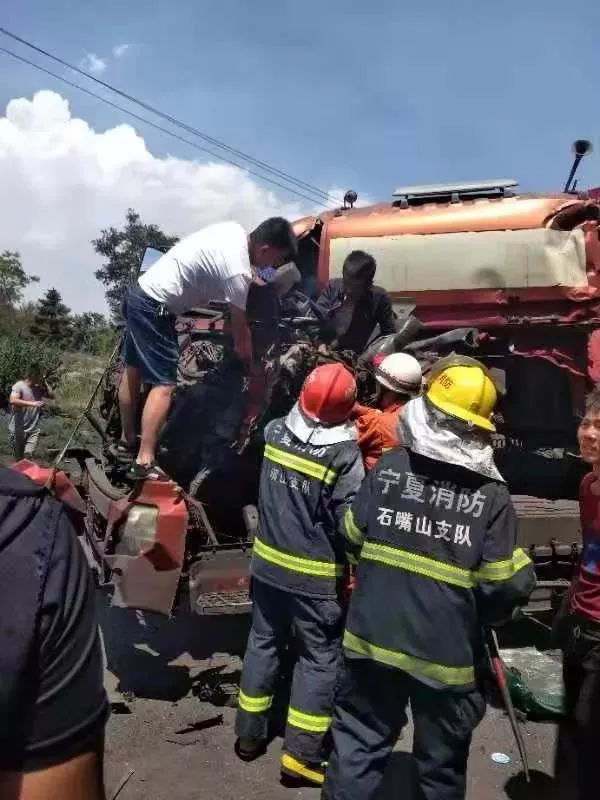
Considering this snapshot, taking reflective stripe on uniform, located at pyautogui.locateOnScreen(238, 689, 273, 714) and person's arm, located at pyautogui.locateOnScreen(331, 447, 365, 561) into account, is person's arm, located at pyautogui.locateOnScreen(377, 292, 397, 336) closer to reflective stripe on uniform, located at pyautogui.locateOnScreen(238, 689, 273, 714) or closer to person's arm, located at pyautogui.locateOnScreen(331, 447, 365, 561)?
person's arm, located at pyautogui.locateOnScreen(331, 447, 365, 561)

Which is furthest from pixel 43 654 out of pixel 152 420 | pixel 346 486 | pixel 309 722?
pixel 152 420

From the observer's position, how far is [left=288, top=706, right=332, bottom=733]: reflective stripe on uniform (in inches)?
127

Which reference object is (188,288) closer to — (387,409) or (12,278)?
(387,409)

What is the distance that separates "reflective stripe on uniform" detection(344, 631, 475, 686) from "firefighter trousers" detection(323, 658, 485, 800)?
5 cm

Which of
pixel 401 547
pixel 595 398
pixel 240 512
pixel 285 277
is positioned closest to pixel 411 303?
pixel 285 277

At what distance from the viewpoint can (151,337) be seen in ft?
13.6

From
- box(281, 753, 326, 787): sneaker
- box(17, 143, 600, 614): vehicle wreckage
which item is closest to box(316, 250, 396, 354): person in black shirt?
box(17, 143, 600, 614): vehicle wreckage

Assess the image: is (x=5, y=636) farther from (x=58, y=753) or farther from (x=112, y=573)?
(x=112, y=573)

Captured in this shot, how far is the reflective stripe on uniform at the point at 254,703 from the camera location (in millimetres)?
3354

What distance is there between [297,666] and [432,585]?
1.20 metres

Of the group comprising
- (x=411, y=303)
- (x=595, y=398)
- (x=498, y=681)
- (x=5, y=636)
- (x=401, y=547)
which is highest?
(x=411, y=303)

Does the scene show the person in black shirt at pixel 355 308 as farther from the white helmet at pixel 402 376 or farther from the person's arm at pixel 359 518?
the person's arm at pixel 359 518

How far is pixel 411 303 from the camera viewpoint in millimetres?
4957

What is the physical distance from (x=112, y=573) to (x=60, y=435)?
29.3 feet
